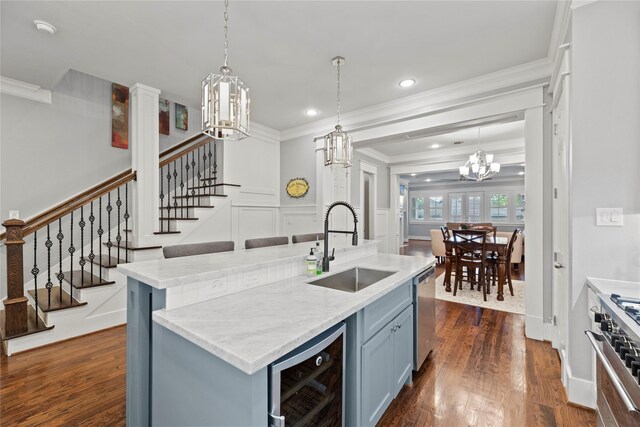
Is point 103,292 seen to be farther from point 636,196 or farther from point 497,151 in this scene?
point 497,151

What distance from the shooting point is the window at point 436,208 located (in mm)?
12227

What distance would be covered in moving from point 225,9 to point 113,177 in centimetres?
339

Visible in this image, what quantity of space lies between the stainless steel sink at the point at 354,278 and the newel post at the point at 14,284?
287 cm

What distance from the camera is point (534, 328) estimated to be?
2.92 m

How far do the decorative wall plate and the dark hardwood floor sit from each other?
3074mm

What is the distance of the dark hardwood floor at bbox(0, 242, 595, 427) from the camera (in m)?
1.79

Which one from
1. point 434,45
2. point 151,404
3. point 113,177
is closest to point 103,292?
point 113,177

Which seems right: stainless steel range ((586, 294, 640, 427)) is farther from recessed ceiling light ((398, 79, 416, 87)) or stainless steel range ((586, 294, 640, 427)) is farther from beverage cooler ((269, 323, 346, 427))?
recessed ceiling light ((398, 79, 416, 87))

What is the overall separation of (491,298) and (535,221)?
5.96 ft

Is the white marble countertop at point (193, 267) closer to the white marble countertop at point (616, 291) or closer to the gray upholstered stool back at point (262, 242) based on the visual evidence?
the gray upholstered stool back at point (262, 242)

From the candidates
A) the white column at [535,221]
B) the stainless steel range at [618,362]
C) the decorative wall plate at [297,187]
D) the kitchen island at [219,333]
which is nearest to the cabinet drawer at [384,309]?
the kitchen island at [219,333]

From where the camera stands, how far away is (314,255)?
200cm

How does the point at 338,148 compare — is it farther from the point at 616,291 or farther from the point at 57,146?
the point at 57,146

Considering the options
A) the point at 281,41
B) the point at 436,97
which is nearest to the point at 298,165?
the point at 436,97
